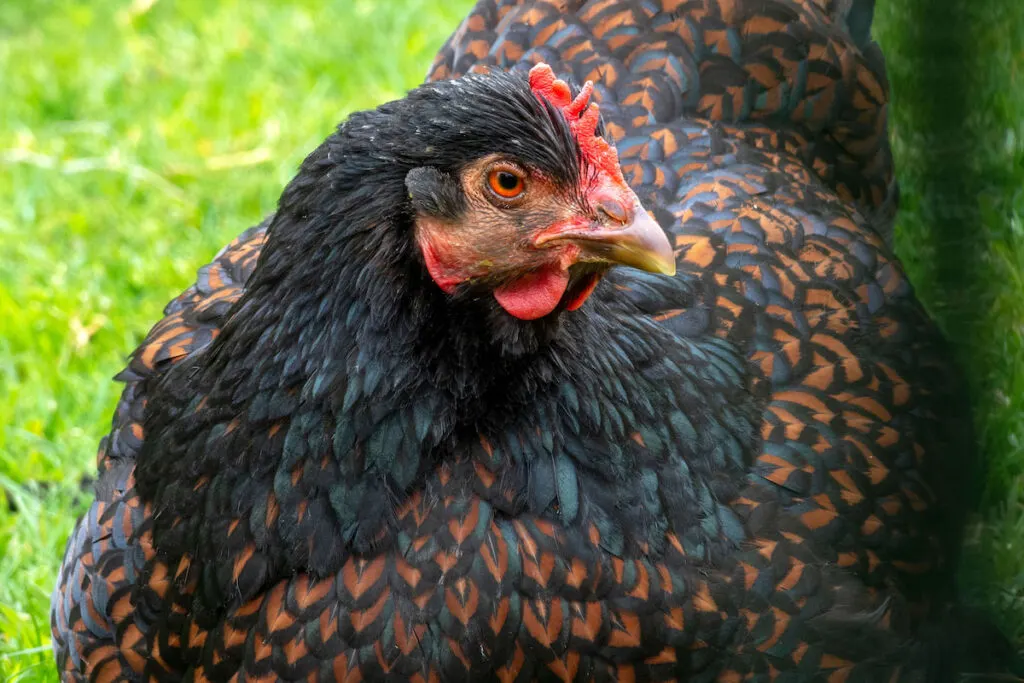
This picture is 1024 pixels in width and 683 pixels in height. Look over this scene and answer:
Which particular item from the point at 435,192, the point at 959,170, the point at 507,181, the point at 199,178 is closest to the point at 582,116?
the point at 507,181

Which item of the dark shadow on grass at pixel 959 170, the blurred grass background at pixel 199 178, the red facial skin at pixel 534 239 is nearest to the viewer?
the dark shadow on grass at pixel 959 170

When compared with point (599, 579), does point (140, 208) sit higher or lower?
higher

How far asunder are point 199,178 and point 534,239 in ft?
13.1

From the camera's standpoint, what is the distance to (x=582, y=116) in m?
2.69

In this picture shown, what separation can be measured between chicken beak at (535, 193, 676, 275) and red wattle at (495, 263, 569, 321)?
6cm

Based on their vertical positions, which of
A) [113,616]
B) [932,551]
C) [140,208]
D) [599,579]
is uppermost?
[140,208]

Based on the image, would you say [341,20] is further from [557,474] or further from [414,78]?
[557,474]

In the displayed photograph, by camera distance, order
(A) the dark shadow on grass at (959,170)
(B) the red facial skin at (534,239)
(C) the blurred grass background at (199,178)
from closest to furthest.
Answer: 1. (A) the dark shadow on grass at (959,170)
2. (C) the blurred grass background at (199,178)
3. (B) the red facial skin at (534,239)

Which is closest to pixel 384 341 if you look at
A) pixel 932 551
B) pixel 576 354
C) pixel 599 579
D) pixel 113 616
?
pixel 576 354

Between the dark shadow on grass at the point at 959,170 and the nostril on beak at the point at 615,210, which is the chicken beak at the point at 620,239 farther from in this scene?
the dark shadow on grass at the point at 959,170

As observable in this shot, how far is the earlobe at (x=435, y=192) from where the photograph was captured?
258cm

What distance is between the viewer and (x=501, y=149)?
259 centimetres

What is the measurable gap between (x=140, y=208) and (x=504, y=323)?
395 cm

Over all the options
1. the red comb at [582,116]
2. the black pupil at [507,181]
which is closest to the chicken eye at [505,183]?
the black pupil at [507,181]
